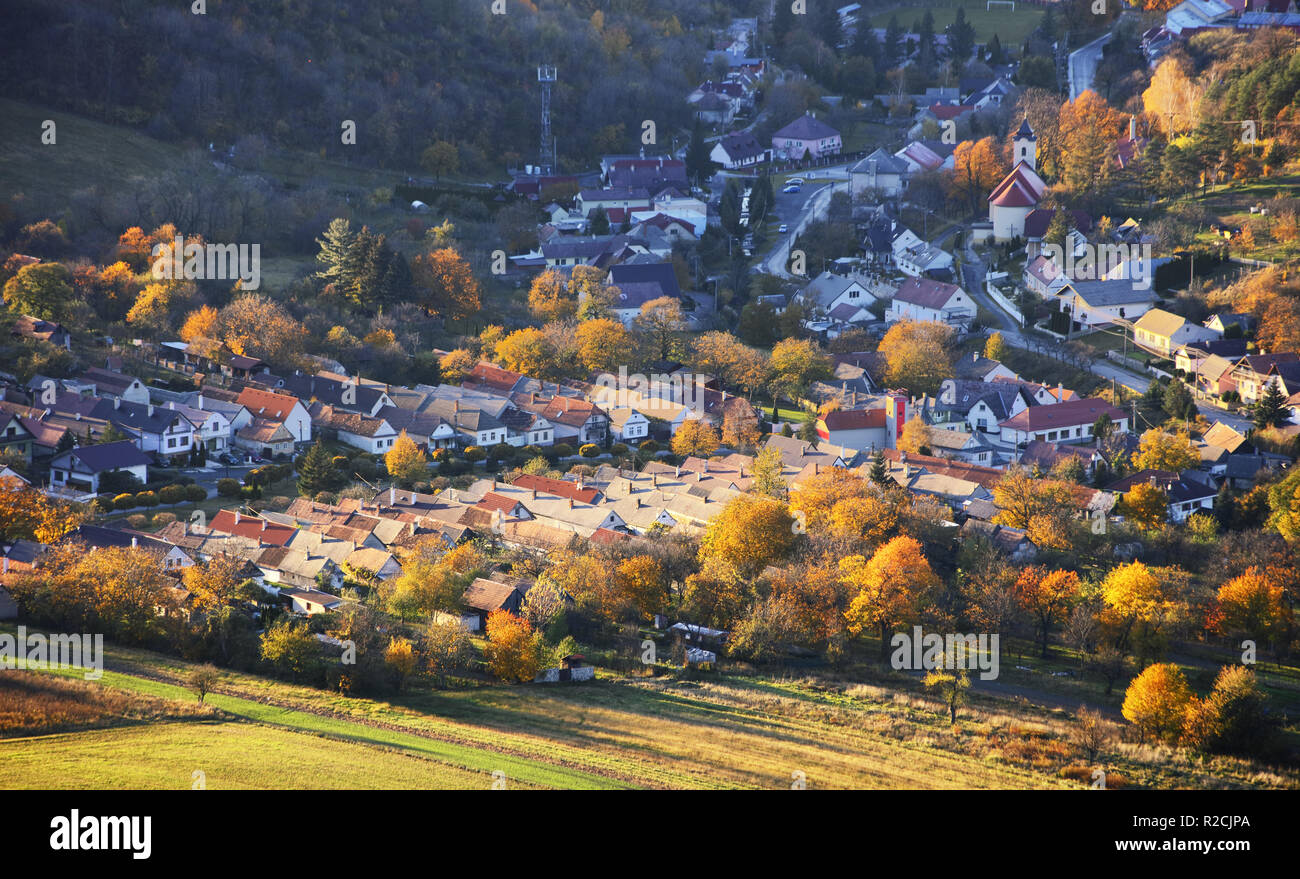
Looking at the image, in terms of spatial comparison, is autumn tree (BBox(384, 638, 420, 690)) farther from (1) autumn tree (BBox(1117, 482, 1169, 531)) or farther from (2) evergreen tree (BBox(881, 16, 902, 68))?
(2) evergreen tree (BBox(881, 16, 902, 68))

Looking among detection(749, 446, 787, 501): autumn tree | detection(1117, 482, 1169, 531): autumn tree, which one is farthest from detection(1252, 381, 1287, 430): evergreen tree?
detection(749, 446, 787, 501): autumn tree

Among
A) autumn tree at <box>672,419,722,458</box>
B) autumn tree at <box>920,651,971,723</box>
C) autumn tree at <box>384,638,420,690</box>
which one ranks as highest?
autumn tree at <box>672,419,722,458</box>

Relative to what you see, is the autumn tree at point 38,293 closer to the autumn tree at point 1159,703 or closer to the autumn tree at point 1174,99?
the autumn tree at point 1159,703

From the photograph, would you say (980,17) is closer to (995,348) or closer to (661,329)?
(995,348)

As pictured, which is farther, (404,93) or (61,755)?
(404,93)
